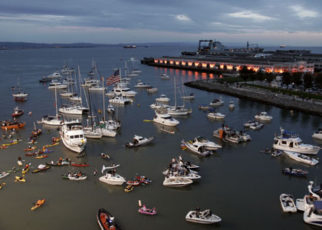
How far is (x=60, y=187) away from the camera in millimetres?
23609

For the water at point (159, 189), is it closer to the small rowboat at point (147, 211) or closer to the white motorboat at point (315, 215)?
the small rowboat at point (147, 211)

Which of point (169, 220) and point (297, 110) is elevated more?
point (297, 110)

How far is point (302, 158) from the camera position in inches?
1101

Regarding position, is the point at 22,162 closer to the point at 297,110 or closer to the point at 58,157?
the point at 58,157

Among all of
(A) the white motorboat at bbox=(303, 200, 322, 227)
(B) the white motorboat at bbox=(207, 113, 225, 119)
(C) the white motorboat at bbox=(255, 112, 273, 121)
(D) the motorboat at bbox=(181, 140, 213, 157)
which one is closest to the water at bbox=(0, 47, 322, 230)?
(A) the white motorboat at bbox=(303, 200, 322, 227)

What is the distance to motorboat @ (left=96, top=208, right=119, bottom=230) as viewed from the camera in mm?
17938

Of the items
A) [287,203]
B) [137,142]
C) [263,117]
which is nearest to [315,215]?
[287,203]

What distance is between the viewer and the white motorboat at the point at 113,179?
23562 millimetres

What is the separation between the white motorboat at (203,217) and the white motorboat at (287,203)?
4.88 meters

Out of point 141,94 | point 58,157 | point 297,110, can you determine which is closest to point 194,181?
point 58,157

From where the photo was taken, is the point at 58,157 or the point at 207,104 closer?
the point at 58,157

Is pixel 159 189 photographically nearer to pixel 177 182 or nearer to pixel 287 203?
pixel 177 182

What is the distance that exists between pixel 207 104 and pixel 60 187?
34.9m

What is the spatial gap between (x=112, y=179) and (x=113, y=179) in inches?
3.6
